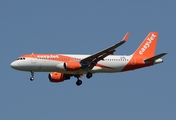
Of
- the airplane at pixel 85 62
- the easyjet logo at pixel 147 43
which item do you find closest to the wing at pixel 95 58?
the airplane at pixel 85 62

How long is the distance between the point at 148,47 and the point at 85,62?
1284cm

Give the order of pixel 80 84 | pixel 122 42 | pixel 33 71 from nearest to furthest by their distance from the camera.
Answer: pixel 122 42
pixel 33 71
pixel 80 84

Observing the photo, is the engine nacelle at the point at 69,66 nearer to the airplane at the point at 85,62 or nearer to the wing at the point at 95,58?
the airplane at the point at 85,62

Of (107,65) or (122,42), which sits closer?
(122,42)

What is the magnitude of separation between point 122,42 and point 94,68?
10.2 metres

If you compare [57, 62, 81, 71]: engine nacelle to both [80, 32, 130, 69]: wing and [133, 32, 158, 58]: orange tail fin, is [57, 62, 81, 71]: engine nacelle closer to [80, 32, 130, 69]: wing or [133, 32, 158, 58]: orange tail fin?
[80, 32, 130, 69]: wing

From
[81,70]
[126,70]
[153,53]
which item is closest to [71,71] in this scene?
[81,70]

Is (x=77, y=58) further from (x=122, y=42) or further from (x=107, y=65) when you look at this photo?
(x=122, y=42)

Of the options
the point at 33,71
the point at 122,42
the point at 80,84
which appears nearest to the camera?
the point at 122,42

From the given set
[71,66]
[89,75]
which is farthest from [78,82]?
[71,66]

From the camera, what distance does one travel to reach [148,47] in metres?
94.4

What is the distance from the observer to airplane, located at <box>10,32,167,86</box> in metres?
84.5

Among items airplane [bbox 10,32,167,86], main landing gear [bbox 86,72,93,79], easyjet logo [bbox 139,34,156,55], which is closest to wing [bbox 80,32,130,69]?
airplane [bbox 10,32,167,86]

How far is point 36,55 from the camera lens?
85.2 meters
